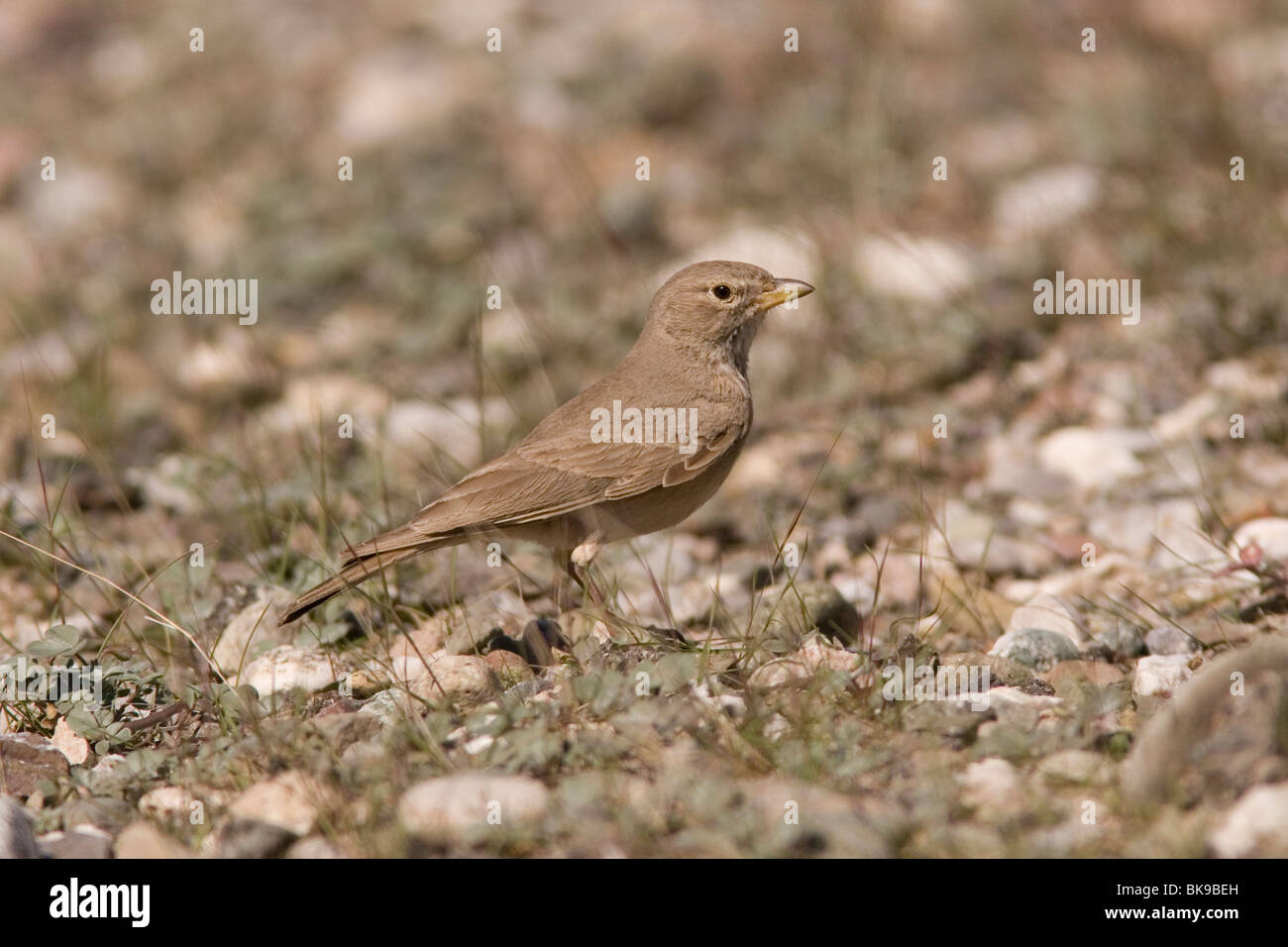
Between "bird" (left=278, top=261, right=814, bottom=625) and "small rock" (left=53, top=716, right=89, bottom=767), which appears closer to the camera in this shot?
"small rock" (left=53, top=716, right=89, bottom=767)

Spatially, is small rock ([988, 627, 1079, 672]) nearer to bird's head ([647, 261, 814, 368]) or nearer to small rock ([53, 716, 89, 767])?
bird's head ([647, 261, 814, 368])

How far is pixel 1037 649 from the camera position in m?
4.80

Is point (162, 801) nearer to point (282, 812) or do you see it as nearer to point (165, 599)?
point (282, 812)

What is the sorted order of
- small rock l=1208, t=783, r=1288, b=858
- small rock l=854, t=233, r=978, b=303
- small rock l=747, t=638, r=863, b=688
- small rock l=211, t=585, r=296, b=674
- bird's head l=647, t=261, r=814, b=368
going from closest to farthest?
small rock l=1208, t=783, r=1288, b=858 < small rock l=747, t=638, r=863, b=688 < small rock l=211, t=585, r=296, b=674 < bird's head l=647, t=261, r=814, b=368 < small rock l=854, t=233, r=978, b=303

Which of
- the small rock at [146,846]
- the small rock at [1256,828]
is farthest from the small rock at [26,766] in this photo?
the small rock at [1256,828]

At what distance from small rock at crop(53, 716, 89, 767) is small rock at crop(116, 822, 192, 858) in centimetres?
67

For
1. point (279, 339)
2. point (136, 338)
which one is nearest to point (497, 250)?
point (279, 339)

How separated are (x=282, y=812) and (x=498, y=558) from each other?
2091 mm

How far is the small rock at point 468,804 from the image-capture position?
3.74m

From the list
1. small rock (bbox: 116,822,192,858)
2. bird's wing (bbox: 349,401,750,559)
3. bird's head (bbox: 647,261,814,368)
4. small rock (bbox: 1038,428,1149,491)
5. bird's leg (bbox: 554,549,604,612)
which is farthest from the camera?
small rock (bbox: 1038,428,1149,491)

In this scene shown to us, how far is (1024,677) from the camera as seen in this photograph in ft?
15.1

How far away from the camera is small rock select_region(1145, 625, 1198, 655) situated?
15.8 feet

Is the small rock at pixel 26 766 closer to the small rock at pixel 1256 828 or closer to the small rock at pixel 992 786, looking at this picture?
the small rock at pixel 992 786

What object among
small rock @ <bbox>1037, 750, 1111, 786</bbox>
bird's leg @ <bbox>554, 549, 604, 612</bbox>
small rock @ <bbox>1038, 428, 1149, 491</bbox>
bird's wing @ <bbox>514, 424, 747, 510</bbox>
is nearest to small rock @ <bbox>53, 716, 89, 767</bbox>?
bird's leg @ <bbox>554, 549, 604, 612</bbox>
